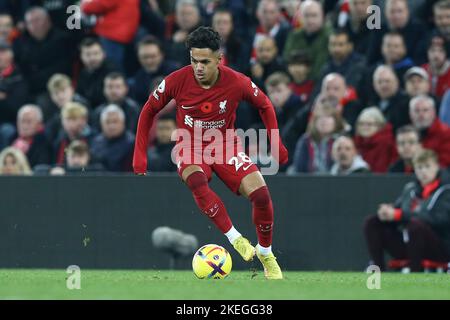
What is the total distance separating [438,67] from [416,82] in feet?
1.74

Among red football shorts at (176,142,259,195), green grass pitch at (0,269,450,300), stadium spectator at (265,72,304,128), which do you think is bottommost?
green grass pitch at (0,269,450,300)

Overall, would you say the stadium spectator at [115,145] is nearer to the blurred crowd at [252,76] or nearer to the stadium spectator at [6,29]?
the blurred crowd at [252,76]

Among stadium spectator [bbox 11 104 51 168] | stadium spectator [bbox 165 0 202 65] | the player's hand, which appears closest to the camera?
the player's hand

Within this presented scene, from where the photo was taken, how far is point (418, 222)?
545 inches

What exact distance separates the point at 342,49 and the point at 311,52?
0.74 meters

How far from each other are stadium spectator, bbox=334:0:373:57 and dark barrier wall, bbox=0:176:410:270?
2.44 meters

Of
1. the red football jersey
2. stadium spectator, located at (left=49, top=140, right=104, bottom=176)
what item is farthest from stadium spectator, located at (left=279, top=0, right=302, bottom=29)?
the red football jersey

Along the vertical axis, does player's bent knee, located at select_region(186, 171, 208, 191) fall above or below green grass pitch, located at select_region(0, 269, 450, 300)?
above

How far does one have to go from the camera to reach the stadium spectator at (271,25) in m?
16.7

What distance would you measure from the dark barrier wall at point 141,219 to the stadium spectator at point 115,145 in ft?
2.39

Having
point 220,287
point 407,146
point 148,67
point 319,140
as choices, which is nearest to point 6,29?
point 148,67

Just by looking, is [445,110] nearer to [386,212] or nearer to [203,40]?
[386,212]

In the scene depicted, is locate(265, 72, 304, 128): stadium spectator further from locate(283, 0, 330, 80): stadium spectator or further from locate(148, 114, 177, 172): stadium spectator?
locate(148, 114, 177, 172): stadium spectator

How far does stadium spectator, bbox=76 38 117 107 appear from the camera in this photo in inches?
661
